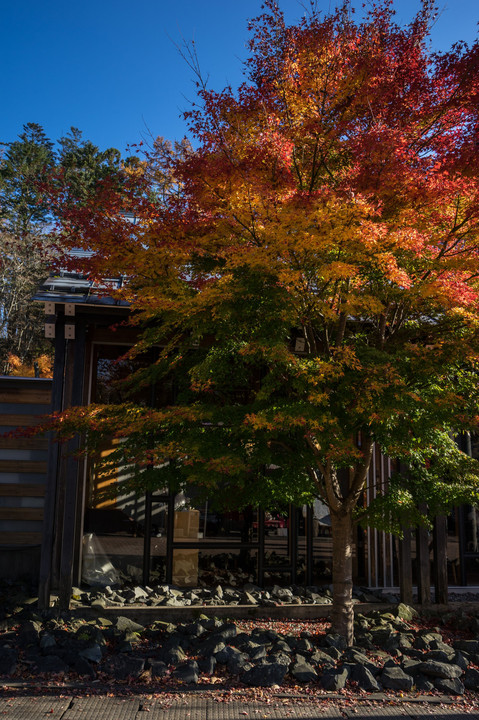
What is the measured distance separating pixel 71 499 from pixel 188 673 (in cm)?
358

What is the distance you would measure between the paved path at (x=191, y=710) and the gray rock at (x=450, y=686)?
1.06ft

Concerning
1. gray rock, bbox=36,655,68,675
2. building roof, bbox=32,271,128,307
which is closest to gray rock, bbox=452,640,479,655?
gray rock, bbox=36,655,68,675

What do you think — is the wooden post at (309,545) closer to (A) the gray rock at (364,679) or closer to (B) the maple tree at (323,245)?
(B) the maple tree at (323,245)

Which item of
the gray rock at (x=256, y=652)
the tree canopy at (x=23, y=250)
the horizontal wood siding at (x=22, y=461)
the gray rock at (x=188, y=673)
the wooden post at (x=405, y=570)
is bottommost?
the gray rock at (x=188, y=673)

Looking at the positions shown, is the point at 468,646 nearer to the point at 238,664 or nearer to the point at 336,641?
the point at 336,641

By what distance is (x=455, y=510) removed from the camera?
10.3 metres

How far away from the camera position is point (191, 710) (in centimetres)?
491

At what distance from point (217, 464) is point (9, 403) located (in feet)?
18.8

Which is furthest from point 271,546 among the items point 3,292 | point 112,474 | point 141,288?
Result: point 3,292

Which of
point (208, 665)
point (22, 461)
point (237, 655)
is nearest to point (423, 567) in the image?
point (237, 655)

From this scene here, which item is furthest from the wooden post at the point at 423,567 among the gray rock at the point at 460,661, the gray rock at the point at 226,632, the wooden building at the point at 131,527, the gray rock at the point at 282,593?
the gray rock at the point at 226,632

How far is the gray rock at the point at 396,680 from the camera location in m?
5.57

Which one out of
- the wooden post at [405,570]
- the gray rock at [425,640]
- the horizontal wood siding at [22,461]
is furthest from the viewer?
the horizontal wood siding at [22,461]

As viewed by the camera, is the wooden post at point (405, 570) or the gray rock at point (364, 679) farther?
the wooden post at point (405, 570)
